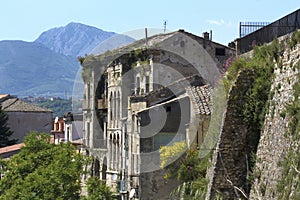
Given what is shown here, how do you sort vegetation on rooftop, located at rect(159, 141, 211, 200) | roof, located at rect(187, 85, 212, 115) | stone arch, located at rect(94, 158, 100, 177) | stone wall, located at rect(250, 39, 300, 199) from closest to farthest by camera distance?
stone wall, located at rect(250, 39, 300, 199) < vegetation on rooftop, located at rect(159, 141, 211, 200) < roof, located at rect(187, 85, 212, 115) < stone arch, located at rect(94, 158, 100, 177)

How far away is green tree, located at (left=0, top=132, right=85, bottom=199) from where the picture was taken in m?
33.6

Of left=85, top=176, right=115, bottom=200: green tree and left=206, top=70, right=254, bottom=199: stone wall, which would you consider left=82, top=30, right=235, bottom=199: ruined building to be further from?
left=206, top=70, right=254, bottom=199: stone wall

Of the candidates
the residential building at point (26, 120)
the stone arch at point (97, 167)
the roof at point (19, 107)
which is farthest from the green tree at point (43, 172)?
the roof at point (19, 107)

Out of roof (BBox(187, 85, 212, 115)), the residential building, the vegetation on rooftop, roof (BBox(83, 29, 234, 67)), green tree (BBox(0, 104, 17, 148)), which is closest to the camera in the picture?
the vegetation on rooftop

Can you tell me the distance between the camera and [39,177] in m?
33.9

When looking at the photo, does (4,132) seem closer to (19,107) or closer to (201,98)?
(19,107)

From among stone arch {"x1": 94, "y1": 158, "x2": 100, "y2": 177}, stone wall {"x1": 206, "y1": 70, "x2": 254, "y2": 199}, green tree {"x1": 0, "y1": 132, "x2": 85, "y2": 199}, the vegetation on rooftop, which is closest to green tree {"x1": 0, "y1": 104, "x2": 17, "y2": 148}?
stone arch {"x1": 94, "y1": 158, "x2": 100, "y2": 177}

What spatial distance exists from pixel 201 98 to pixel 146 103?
4096 millimetres

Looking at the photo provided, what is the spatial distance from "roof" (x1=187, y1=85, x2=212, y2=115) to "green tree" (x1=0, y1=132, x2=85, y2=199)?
9139 mm

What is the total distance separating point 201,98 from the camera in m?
27.6

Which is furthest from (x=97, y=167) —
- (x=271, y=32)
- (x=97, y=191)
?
(x=271, y=32)

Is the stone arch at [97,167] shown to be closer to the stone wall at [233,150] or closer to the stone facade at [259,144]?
the stone facade at [259,144]

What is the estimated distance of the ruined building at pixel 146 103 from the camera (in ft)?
93.1

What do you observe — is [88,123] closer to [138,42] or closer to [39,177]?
[138,42]
